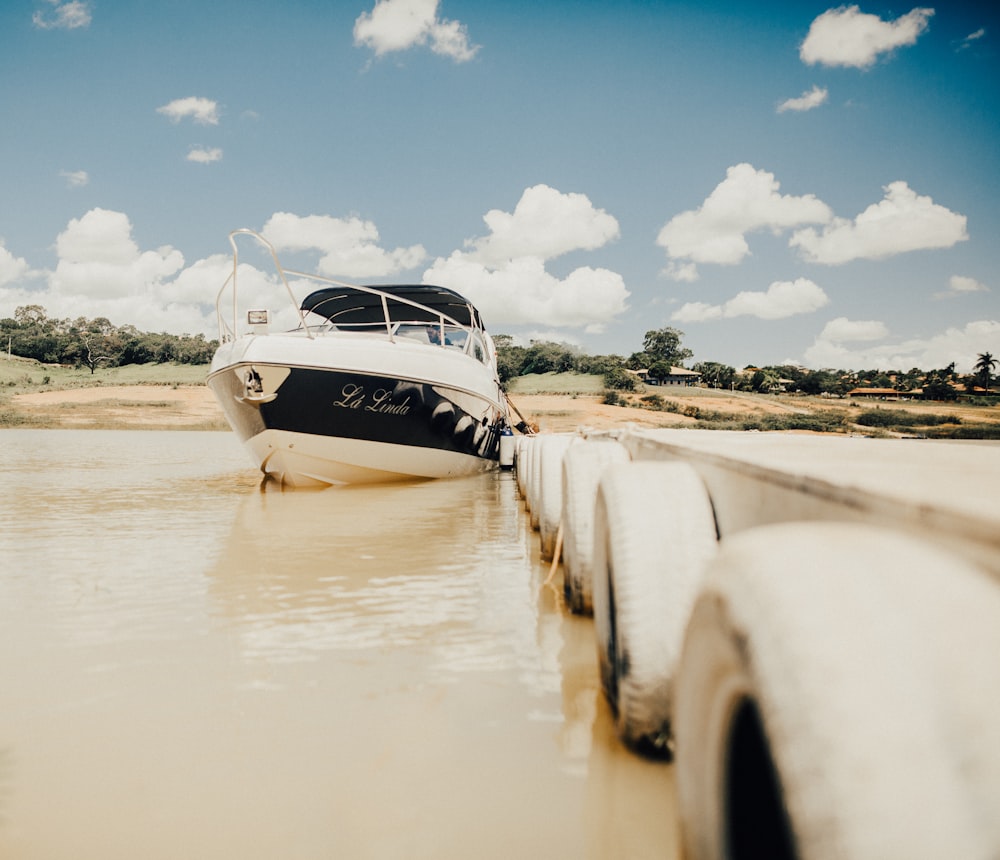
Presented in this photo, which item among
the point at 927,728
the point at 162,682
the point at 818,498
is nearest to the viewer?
the point at 927,728

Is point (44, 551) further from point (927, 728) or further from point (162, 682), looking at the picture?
point (927, 728)

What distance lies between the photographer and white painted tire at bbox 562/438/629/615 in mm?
3232

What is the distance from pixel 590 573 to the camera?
3.32 m

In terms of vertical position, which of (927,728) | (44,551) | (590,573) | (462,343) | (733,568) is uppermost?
(462,343)

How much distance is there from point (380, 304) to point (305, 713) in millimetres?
9471

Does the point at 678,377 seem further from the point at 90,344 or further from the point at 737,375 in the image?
the point at 90,344

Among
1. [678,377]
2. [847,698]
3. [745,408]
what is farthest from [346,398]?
[678,377]

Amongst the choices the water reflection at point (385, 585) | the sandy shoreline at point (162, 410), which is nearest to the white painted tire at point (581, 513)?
the water reflection at point (385, 585)

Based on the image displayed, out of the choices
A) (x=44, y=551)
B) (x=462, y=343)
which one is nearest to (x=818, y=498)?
(x=44, y=551)

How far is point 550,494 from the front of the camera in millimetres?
4961

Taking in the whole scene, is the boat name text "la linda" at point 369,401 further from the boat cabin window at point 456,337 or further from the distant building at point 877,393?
the distant building at point 877,393

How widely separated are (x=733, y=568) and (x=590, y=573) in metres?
2.33

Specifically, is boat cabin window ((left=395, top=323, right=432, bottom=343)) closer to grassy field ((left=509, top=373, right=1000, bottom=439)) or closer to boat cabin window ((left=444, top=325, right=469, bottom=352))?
boat cabin window ((left=444, top=325, right=469, bottom=352))

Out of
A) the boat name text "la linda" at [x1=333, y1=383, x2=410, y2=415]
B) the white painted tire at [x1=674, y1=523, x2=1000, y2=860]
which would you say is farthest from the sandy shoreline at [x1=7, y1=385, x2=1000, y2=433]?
the white painted tire at [x1=674, y1=523, x2=1000, y2=860]
